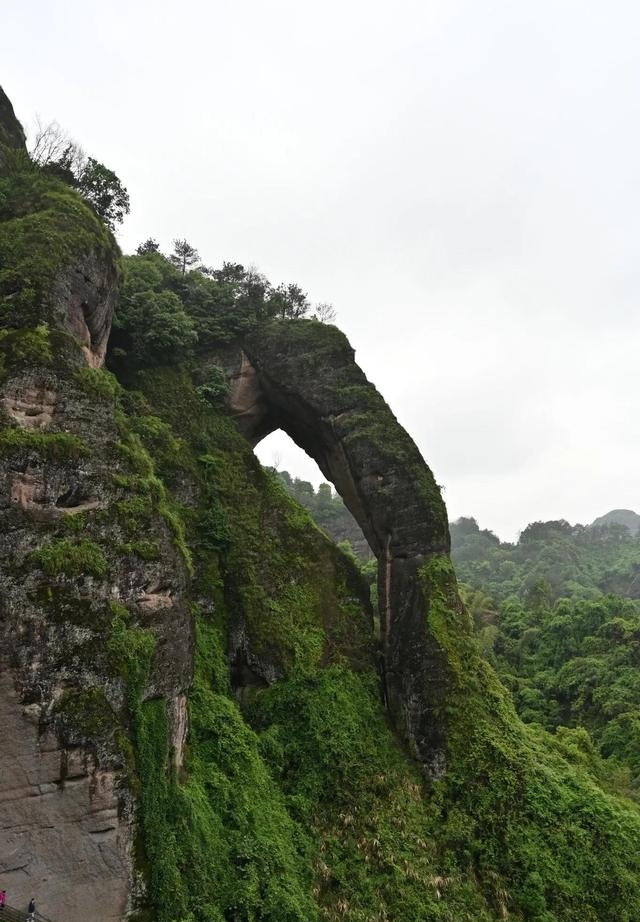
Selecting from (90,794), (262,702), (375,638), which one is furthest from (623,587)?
(90,794)

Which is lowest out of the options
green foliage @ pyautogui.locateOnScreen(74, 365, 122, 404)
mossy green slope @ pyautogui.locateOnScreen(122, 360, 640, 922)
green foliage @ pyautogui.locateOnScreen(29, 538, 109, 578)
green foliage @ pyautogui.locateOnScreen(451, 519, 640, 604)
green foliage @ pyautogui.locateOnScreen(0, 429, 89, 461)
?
mossy green slope @ pyautogui.locateOnScreen(122, 360, 640, 922)

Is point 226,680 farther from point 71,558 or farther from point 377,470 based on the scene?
point 377,470

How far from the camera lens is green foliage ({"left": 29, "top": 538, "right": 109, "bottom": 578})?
11.7m

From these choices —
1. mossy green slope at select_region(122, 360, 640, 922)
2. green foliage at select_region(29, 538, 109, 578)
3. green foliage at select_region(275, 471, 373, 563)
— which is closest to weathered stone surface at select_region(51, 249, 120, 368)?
mossy green slope at select_region(122, 360, 640, 922)

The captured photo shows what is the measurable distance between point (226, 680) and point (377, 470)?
29.7 feet

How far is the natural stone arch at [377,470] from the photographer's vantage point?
18.0 metres

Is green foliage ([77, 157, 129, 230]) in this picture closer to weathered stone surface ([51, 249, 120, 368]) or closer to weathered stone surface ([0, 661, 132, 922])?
weathered stone surface ([51, 249, 120, 368])

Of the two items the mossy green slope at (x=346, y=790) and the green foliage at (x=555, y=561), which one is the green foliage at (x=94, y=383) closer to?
the mossy green slope at (x=346, y=790)

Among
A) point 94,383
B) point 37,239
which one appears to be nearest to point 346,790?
point 94,383

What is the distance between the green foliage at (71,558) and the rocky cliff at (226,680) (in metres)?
0.05

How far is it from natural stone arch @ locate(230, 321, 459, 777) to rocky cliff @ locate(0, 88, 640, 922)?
92 millimetres

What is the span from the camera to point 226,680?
56.7 ft

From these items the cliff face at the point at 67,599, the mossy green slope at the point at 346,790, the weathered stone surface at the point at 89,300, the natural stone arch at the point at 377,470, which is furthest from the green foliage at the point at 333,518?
the cliff face at the point at 67,599

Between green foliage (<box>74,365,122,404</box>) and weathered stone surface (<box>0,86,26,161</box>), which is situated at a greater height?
weathered stone surface (<box>0,86,26,161</box>)
